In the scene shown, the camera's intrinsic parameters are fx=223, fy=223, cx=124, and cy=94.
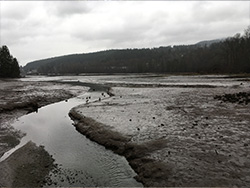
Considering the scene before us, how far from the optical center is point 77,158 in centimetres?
1304

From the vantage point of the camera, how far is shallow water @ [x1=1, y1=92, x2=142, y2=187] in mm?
10396

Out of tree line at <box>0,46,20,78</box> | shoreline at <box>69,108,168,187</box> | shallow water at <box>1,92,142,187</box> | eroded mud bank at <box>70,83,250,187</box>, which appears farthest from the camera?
tree line at <box>0,46,20,78</box>

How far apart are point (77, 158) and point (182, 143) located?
627 centimetres

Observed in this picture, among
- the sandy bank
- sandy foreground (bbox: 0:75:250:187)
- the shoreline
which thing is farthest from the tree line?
the sandy bank

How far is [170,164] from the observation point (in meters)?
10.9

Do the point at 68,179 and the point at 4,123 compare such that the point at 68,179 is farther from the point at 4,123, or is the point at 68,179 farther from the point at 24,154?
the point at 4,123

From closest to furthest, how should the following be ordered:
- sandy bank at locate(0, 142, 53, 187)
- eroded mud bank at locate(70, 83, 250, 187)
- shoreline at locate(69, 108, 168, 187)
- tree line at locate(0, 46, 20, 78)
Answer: eroded mud bank at locate(70, 83, 250, 187), shoreline at locate(69, 108, 168, 187), sandy bank at locate(0, 142, 53, 187), tree line at locate(0, 46, 20, 78)

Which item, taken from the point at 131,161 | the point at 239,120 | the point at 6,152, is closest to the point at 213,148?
the point at 131,161

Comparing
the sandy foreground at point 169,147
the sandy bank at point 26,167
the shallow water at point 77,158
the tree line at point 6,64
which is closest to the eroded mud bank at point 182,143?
the sandy foreground at point 169,147

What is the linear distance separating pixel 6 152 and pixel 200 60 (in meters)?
138

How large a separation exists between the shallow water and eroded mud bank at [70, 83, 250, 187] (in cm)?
71

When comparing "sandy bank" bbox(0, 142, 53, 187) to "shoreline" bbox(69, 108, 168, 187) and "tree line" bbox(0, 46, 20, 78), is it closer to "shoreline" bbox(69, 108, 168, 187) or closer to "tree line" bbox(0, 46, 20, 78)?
"shoreline" bbox(69, 108, 168, 187)

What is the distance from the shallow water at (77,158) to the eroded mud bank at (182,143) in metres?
0.71

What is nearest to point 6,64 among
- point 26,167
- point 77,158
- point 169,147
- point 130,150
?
point 26,167
